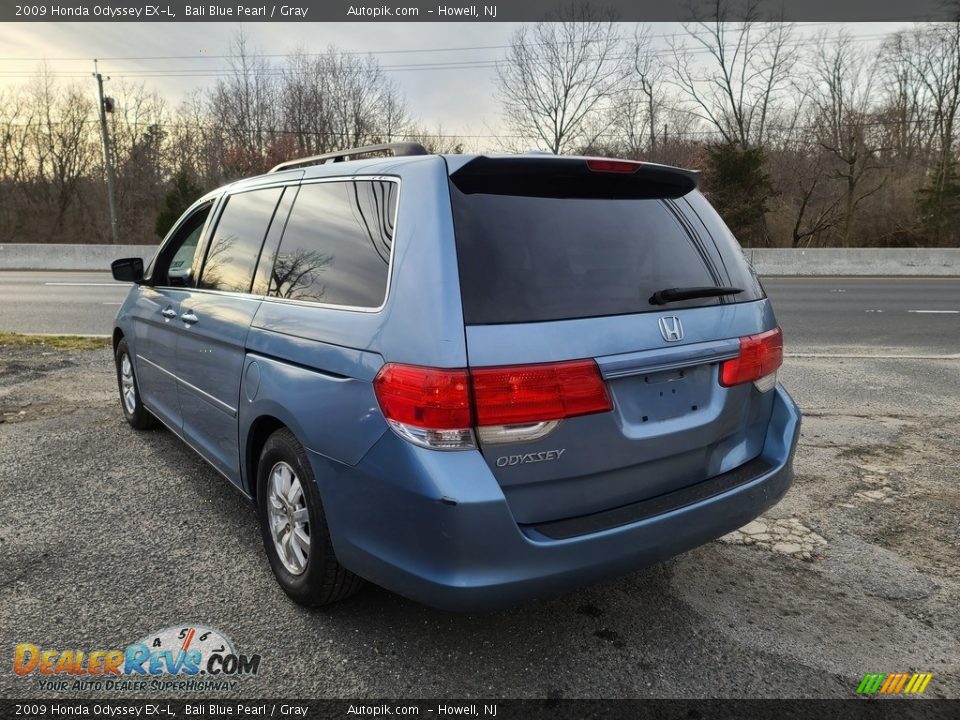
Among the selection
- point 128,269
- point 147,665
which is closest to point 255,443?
point 147,665

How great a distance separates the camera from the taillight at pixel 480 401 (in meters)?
2.01

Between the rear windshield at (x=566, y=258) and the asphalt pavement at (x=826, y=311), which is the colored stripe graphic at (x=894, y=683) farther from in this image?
the asphalt pavement at (x=826, y=311)

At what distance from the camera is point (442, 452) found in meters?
2.03

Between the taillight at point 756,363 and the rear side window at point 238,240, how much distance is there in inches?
86.2

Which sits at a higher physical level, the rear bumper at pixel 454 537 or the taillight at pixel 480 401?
the taillight at pixel 480 401

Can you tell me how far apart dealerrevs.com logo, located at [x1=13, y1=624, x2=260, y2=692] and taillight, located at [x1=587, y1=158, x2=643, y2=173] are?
7.26 ft

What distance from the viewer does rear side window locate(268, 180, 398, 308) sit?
2369mm

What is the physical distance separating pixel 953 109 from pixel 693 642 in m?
37.5

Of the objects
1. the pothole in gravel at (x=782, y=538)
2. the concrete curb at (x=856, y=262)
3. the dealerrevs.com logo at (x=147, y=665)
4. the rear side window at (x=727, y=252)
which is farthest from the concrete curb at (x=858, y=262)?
the dealerrevs.com logo at (x=147, y=665)

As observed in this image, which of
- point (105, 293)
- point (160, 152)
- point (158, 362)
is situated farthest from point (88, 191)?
point (158, 362)

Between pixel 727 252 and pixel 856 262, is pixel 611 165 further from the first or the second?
pixel 856 262

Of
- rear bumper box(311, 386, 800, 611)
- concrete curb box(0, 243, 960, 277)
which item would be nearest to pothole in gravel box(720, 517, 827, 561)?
rear bumper box(311, 386, 800, 611)

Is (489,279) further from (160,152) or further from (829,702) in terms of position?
(160,152)

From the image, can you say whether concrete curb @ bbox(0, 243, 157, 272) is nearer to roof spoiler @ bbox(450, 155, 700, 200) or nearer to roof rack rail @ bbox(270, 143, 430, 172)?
roof rack rail @ bbox(270, 143, 430, 172)
